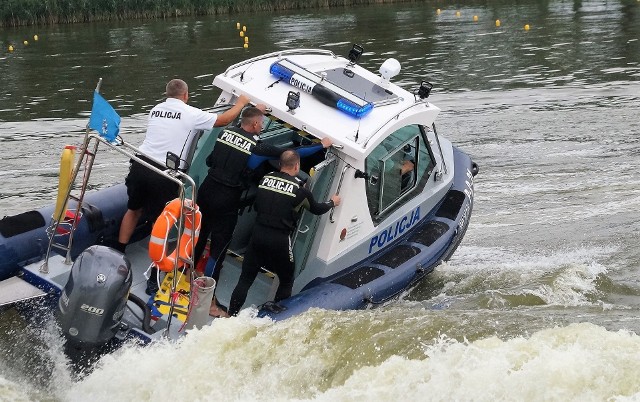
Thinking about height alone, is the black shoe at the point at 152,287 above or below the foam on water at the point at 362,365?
above

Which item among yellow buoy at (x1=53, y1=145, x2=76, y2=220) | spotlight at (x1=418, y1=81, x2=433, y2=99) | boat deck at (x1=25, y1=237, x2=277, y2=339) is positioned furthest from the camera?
spotlight at (x1=418, y1=81, x2=433, y2=99)

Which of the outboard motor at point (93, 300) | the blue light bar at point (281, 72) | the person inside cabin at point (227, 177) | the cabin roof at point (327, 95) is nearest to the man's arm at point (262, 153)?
the person inside cabin at point (227, 177)

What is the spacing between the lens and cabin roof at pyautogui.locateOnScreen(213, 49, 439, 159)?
7.31 metres

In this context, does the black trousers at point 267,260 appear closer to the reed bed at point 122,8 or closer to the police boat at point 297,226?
Result: the police boat at point 297,226

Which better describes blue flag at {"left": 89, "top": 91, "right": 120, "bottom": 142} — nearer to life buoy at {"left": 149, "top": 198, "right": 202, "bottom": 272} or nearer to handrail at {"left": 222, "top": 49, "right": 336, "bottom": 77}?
life buoy at {"left": 149, "top": 198, "right": 202, "bottom": 272}

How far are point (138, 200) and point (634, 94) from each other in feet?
40.6

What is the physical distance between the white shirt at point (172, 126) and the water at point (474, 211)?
1.56 meters

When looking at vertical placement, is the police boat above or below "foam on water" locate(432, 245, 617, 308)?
above

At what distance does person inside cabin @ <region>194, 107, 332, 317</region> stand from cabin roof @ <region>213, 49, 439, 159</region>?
0.67 ft

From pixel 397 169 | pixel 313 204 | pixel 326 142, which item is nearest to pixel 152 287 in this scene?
pixel 313 204

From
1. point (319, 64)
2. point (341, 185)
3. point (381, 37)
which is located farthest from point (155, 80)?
point (341, 185)

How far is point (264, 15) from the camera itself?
30344 millimetres

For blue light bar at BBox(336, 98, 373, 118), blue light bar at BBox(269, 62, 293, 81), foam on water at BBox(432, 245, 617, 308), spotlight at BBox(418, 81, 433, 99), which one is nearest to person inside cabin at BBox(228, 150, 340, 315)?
blue light bar at BBox(336, 98, 373, 118)

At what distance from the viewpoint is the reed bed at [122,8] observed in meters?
28.8
